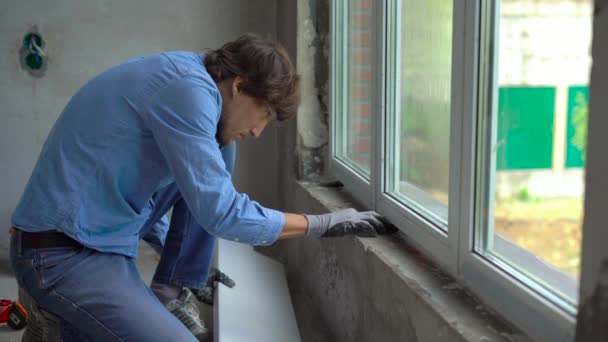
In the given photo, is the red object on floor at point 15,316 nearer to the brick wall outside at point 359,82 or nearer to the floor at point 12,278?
the floor at point 12,278

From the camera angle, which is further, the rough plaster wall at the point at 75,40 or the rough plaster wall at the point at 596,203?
the rough plaster wall at the point at 75,40

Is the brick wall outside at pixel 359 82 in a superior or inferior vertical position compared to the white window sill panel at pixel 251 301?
superior

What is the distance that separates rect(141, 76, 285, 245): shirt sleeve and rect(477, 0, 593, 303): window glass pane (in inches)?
27.2

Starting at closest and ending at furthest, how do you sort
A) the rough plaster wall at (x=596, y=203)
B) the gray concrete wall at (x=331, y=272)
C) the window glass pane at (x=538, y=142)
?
1. the rough plaster wall at (x=596, y=203)
2. the window glass pane at (x=538, y=142)
3. the gray concrete wall at (x=331, y=272)

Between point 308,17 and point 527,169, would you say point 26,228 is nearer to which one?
point 527,169

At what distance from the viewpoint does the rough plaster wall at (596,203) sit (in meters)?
0.88

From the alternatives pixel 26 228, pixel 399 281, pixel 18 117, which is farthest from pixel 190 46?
pixel 399 281

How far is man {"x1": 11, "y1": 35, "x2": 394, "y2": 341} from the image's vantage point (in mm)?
1718

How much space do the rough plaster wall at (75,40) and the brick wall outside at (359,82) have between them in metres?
1.26

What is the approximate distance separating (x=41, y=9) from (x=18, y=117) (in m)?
0.67

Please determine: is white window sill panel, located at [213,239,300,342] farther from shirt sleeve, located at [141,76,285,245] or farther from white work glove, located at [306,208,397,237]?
shirt sleeve, located at [141,76,285,245]

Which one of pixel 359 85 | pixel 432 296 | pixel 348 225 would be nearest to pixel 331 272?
pixel 348 225

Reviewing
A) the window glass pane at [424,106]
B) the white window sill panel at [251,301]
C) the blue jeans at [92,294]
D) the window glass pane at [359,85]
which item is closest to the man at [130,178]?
the blue jeans at [92,294]

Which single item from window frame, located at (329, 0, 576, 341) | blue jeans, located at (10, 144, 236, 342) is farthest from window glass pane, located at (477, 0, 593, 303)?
blue jeans, located at (10, 144, 236, 342)
